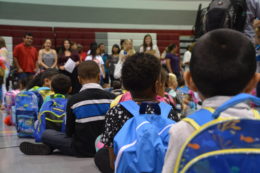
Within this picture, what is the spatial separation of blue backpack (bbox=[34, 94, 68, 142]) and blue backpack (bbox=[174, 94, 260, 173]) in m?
2.96

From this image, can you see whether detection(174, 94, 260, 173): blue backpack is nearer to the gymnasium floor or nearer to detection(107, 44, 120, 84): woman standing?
the gymnasium floor

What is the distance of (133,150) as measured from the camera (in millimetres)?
1554

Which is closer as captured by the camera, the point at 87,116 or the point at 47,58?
the point at 87,116

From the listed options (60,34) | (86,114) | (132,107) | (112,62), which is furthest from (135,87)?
(60,34)

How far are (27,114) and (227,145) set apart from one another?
3860 millimetres

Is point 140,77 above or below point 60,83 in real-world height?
above

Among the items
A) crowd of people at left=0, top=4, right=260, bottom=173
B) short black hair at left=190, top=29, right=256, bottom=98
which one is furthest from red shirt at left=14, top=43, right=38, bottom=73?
short black hair at left=190, top=29, right=256, bottom=98

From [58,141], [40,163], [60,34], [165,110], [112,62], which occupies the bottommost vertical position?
[40,163]

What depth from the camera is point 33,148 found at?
3449 mm

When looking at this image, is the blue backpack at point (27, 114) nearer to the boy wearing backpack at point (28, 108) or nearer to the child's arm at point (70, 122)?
the boy wearing backpack at point (28, 108)

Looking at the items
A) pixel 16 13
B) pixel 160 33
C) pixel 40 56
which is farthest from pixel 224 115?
pixel 160 33

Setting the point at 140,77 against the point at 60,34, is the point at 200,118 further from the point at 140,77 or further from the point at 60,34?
the point at 60,34

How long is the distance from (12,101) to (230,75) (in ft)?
17.3

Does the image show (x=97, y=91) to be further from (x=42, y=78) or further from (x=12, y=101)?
(x=12, y=101)
